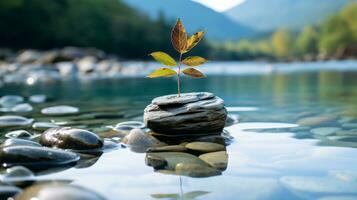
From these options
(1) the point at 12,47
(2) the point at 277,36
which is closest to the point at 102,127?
(1) the point at 12,47

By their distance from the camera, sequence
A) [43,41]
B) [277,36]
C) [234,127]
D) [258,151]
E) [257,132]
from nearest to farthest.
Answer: [258,151] < [257,132] < [234,127] < [43,41] < [277,36]

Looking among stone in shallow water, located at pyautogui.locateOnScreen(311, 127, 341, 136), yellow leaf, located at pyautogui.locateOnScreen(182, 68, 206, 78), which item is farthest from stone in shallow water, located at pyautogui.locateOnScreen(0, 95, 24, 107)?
stone in shallow water, located at pyautogui.locateOnScreen(311, 127, 341, 136)

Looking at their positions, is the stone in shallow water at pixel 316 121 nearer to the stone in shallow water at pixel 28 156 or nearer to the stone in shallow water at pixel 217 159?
the stone in shallow water at pixel 217 159

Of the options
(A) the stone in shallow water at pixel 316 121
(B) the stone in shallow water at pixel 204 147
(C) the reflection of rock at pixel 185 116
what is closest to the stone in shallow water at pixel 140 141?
(C) the reflection of rock at pixel 185 116

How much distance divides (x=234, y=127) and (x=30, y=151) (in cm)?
290

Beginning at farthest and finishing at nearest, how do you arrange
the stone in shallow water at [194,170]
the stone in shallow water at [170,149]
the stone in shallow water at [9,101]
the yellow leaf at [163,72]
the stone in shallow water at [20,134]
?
1. the stone in shallow water at [9,101]
2. the stone in shallow water at [20,134]
3. the yellow leaf at [163,72]
4. the stone in shallow water at [170,149]
5. the stone in shallow water at [194,170]

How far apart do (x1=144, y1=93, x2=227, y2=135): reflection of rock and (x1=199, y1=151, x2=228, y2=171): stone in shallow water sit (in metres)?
0.76

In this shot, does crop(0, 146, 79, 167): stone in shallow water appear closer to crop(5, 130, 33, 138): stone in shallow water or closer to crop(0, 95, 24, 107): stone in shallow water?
crop(5, 130, 33, 138): stone in shallow water

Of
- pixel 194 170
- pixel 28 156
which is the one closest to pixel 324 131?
pixel 194 170

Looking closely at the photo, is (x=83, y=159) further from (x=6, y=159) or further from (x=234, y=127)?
(x=234, y=127)

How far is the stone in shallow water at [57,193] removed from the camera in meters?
2.36

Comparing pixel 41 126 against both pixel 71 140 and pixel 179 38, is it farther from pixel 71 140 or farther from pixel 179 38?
pixel 179 38

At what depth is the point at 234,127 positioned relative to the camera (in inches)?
220

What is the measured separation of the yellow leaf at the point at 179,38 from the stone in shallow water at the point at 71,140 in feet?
4.29
